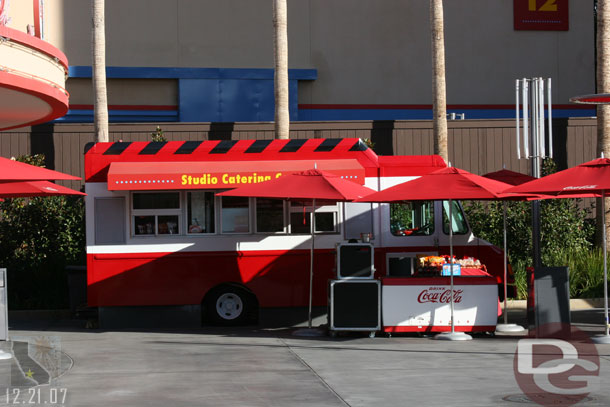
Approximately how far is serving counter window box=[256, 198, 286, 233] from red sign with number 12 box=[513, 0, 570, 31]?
17.7 meters

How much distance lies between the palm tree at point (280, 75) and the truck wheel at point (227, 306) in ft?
19.3

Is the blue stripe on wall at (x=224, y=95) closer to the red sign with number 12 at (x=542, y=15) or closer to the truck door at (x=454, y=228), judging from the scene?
the red sign with number 12 at (x=542, y=15)

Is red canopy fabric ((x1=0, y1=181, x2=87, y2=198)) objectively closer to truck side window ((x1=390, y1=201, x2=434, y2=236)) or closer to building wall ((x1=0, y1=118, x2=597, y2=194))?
truck side window ((x1=390, y1=201, x2=434, y2=236))

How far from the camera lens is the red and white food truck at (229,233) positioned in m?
14.4

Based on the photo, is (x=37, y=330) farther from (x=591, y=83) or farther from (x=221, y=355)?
(x=591, y=83)

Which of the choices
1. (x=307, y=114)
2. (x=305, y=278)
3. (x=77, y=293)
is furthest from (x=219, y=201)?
(x=307, y=114)

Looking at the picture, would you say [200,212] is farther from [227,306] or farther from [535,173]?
[535,173]

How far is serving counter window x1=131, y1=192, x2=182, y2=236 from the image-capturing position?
14523mm

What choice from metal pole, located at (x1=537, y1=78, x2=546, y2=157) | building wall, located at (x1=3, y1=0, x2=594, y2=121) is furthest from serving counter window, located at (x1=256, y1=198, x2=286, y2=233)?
building wall, located at (x1=3, y1=0, x2=594, y2=121)

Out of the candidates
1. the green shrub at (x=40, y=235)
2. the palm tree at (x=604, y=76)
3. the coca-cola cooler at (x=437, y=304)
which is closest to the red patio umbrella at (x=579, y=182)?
the coca-cola cooler at (x=437, y=304)

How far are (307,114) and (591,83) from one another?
375 inches

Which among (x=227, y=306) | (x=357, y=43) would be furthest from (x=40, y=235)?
(x=357, y=43)

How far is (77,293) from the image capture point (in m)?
15.8

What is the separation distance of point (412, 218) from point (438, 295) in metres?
1.89
